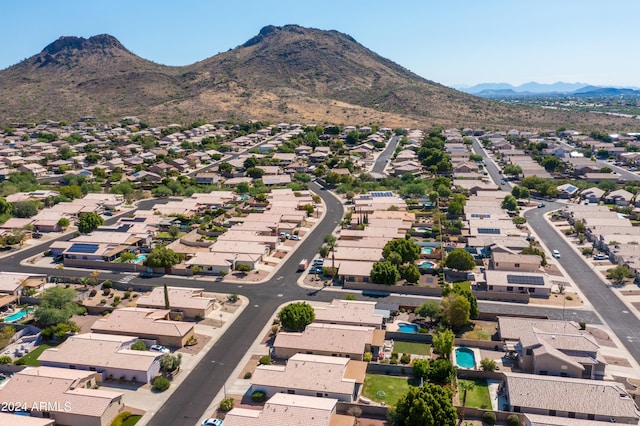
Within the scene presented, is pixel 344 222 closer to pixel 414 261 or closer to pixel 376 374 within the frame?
pixel 414 261

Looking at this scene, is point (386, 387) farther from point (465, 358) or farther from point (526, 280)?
point (526, 280)

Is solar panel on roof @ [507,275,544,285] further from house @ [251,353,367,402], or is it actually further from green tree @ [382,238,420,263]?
house @ [251,353,367,402]

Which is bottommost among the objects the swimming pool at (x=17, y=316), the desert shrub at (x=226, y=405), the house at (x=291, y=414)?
the desert shrub at (x=226, y=405)

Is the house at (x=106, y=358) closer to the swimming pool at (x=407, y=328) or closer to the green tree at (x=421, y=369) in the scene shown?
the green tree at (x=421, y=369)

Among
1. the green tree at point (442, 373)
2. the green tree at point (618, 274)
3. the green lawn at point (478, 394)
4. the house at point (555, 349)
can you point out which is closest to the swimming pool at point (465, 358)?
the green lawn at point (478, 394)

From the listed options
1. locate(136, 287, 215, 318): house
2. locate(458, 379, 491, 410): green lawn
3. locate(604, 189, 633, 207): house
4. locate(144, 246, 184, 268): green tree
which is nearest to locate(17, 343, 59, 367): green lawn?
locate(136, 287, 215, 318): house

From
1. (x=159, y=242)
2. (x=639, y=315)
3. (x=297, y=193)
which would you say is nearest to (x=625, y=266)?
(x=639, y=315)
